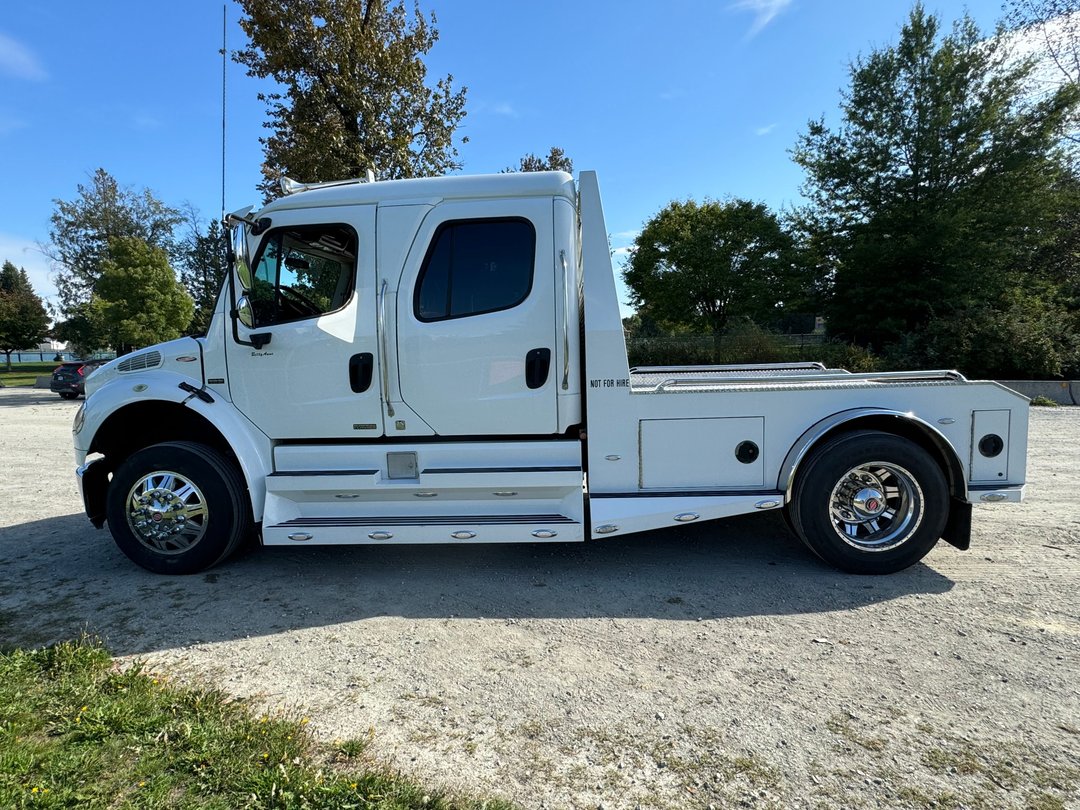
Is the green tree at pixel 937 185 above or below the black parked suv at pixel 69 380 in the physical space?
above

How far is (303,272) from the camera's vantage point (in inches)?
172

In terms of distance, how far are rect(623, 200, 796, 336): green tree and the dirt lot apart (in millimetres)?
19244

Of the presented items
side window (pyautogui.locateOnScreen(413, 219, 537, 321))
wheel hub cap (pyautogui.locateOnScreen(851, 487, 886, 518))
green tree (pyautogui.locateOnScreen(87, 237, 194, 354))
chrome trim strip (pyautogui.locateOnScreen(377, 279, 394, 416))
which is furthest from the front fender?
green tree (pyautogui.locateOnScreen(87, 237, 194, 354))

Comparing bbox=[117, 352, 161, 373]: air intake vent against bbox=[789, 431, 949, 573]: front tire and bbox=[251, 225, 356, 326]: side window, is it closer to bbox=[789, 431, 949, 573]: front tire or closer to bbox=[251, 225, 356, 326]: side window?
bbox=[251, 225, 356, 326]: side window

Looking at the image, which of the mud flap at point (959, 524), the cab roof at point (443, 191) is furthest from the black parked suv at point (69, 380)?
the mud flap at point (959, 524)

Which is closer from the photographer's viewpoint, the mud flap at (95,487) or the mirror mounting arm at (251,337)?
the mirror mounting arm at (251,337)

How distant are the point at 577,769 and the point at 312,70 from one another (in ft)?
51.9

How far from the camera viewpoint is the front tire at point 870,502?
13.3ft

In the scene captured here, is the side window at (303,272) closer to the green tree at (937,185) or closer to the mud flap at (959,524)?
the mud flap at (959,524)

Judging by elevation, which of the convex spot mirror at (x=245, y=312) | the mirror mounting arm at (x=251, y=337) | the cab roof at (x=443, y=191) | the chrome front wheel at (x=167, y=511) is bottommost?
the chrome front wheel at (x=167, y=511)

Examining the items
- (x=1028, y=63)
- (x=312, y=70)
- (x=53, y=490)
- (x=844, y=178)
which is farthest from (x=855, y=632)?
(x=1028, y=63)

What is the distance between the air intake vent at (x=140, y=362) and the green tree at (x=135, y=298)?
2642cm

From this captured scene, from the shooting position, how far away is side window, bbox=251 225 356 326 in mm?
4297

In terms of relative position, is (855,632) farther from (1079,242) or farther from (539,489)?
(1079,242)
